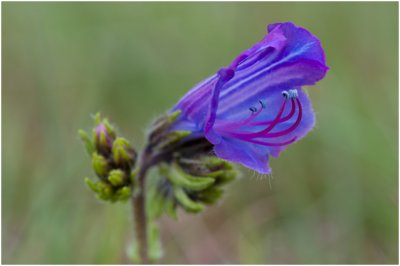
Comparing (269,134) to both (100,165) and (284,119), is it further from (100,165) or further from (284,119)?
(100,165)

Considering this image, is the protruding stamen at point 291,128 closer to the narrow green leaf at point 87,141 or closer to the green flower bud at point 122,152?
the green flower bud at point 122,152

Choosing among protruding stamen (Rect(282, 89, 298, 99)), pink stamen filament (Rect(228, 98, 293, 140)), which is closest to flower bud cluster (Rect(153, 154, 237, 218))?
pink stamen filament (Rect(228, 98, 293, 140))

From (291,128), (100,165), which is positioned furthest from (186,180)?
(291,128)

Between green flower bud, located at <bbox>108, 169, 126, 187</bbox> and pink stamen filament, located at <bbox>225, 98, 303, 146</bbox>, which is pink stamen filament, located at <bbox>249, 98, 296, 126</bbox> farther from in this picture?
green flower bud, located at <bbox>108, 169, 126, 187</bbox>

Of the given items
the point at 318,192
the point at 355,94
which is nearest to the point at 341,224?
the point at 318,192

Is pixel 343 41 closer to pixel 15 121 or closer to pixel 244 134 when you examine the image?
pixel 15 121

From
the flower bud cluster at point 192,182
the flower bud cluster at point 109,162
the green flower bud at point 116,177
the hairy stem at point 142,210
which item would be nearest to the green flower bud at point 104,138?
the flower bud cluster at point 109,162
